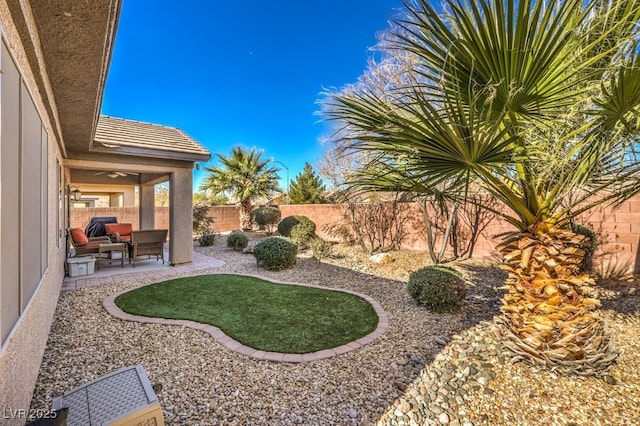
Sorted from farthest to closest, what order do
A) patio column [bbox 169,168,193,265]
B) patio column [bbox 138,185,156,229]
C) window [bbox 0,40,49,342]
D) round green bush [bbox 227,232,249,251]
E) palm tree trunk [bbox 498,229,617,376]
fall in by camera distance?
1. patio column [bbox 138,185,156,229]
2. round green bush [bbox 227,232,249,251]
3. patio column [bbox 169,168,193,265]
4. palm tree trunk [bbox 498,229,617,376]
5. window [bbox 0,40,49,342]

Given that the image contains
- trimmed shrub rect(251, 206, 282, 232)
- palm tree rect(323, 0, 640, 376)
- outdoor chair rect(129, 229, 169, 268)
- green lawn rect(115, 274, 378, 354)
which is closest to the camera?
palm tree rect(323, 0, 640, 376)

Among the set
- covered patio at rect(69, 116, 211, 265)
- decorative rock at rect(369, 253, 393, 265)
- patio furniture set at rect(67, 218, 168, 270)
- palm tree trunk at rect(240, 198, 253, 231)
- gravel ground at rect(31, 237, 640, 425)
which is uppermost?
covered patio at rect(69, 116, 211, 265)

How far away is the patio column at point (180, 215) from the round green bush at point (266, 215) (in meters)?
9.18

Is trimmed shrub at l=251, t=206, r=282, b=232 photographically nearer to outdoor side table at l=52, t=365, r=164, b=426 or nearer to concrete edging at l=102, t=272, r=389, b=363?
concrete edging at l=102, t=272, r=389, b=363

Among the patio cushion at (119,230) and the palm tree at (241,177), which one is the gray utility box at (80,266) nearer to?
the patio cushion at (119,230)

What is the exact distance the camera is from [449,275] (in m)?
5.66

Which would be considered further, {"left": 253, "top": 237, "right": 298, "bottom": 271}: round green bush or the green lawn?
{"left": 253, "top": 237, "right": 298, "bottom": 271}: round green bush

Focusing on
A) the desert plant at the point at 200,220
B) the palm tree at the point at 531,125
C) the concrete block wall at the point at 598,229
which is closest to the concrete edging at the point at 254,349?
the palm tree at the point at 531,125

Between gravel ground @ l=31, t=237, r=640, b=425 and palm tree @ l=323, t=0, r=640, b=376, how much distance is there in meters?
0.45

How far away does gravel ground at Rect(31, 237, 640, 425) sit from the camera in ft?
9.57

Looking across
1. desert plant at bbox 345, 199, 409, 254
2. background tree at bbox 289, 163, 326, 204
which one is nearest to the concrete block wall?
desert plant at bbox 345, 199, 409, 254

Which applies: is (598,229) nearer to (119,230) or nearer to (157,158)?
(157,158)

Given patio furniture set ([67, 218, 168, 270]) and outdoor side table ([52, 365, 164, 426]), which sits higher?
patio furniture set ([67, 218, 168, 270])

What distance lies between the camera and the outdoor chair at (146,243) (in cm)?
930
